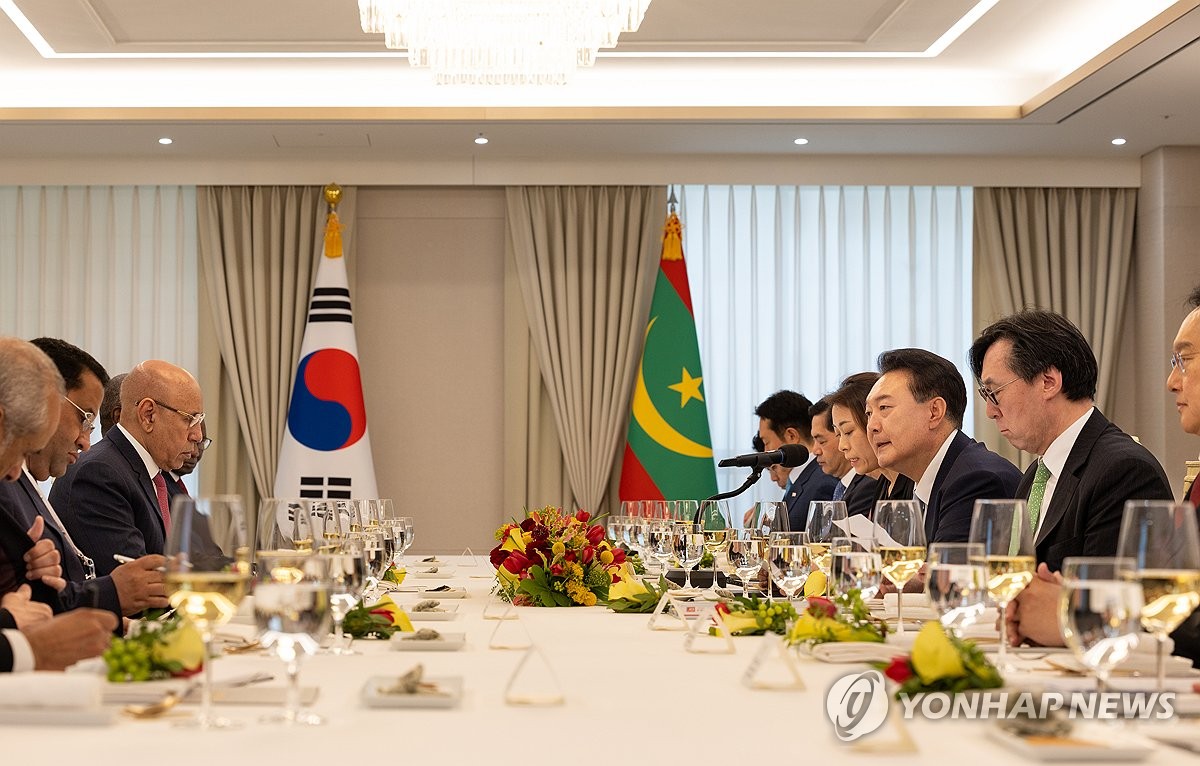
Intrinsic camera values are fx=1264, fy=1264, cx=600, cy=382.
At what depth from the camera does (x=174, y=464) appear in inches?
166

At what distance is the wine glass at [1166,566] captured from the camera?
146cm

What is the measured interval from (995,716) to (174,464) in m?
3.32

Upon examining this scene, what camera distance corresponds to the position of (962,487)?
3.54 m

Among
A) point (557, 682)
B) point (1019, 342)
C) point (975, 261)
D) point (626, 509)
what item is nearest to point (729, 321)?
point (975, 261)

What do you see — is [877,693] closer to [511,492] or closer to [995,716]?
[995,716]

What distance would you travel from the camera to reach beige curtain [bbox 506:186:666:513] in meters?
8.08

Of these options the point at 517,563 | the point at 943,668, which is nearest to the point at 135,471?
the point at 517,563

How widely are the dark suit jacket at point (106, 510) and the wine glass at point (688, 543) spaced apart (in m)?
1.63

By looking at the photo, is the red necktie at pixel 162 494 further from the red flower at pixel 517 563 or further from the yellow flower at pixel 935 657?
the yellow flower at pixel 935 657

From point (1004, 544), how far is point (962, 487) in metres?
1.70

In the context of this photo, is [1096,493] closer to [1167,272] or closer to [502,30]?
[502,30]

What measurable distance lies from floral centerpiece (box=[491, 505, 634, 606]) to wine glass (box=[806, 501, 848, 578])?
756 mm

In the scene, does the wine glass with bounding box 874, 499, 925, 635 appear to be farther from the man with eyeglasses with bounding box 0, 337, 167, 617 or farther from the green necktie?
the man with eyeglasses with bounding box 0, 337, 167, 617

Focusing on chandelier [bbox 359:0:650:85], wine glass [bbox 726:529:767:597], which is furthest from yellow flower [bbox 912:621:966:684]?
chandelier [bbox 359:0:650:85]
